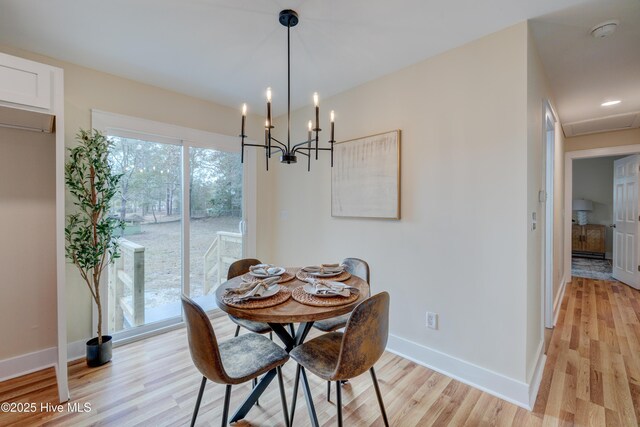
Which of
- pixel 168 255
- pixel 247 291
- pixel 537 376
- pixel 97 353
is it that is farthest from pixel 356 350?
pixel 168 255

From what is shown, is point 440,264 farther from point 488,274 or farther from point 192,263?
point 192,263

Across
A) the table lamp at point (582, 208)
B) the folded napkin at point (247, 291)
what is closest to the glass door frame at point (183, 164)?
the folded napkin at point (247, 291)

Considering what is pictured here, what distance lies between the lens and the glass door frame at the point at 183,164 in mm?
2596

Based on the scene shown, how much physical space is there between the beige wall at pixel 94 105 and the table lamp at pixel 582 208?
8345 mm

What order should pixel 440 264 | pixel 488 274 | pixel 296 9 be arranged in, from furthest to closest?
pixel 440 264, pixel 488 274, pixel 296 9

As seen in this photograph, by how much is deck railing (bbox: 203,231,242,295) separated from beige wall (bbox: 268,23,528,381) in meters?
1.58

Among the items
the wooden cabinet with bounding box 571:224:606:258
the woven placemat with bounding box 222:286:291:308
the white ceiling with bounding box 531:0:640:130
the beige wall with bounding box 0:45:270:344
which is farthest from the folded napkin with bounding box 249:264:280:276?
the wooden cabinet with bounding box 571:224:606:258

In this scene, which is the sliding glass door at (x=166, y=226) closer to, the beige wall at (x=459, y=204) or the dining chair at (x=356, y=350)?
the beige wall at (x=459, y=204)

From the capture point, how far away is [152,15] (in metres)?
1.82

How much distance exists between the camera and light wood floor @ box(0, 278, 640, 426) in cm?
172

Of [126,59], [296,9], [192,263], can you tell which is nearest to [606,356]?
[296,9]

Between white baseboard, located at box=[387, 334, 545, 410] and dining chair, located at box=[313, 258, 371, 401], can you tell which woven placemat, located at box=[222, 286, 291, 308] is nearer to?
dining chair, located at box=[313, 258, 371, 401]

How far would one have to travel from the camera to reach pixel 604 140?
4.35m

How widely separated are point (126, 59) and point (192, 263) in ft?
6.74
